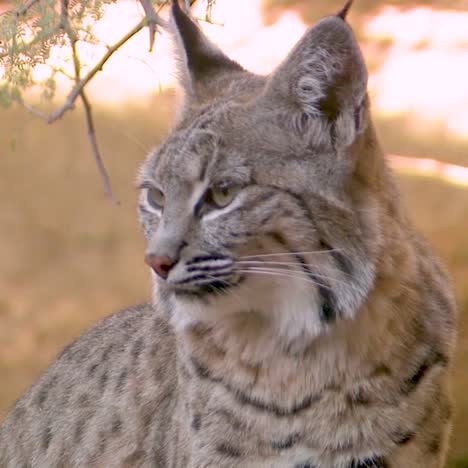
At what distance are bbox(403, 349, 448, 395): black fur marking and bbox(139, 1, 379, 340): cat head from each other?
13.0 inches

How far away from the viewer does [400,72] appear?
611cm

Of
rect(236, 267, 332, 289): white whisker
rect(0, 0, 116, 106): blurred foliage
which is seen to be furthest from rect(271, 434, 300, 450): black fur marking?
rect(0, 0, 116, 106): blurred foliage

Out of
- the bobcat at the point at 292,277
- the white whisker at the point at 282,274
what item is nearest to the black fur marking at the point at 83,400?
the bobcat at the point at 292,277

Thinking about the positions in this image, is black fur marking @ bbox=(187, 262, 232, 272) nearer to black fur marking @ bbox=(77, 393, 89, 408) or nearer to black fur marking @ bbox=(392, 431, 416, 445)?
black fur marking @ bbox=(392, 431, 416, 445)

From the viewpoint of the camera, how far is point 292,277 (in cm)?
327

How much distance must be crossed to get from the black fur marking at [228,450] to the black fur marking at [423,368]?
0.56 m

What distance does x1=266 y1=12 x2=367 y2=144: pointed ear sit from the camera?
123 inches

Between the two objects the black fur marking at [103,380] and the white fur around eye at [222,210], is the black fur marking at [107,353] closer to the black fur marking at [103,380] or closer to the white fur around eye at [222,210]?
the black fur marking at [103,380]

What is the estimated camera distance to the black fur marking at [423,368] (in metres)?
3.50

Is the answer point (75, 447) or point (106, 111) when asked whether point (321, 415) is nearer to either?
point (75, 447)

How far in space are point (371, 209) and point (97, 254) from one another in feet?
11.1

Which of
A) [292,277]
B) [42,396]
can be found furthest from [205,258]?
[42,396]

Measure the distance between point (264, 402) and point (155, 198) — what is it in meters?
0.73

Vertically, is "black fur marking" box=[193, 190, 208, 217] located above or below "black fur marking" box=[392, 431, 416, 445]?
above
